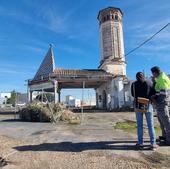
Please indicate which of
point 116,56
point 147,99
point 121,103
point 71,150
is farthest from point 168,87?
point 116,56

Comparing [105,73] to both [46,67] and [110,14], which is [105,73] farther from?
[110,14]

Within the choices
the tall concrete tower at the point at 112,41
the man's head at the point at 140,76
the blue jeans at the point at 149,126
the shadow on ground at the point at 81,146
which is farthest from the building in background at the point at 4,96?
the man's head at the point at 140,76

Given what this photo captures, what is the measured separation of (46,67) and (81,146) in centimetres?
2775

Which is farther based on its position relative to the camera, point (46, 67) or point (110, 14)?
point (110, 14)

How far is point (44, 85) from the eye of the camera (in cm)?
3219

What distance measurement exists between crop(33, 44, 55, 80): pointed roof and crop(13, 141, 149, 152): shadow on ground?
25659 mm

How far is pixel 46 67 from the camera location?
110ft

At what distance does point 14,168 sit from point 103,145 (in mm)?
2426

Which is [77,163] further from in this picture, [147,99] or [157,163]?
[147,99]

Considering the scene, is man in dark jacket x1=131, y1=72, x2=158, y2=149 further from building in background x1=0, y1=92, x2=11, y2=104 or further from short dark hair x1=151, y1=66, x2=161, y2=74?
building in background x1=0, y1=92, x2=11, y2=104

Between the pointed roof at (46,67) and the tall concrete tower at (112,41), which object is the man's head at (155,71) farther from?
the tall concrete tower at (112,41)

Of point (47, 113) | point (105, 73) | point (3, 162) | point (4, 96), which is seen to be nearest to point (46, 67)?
point (105, 73)

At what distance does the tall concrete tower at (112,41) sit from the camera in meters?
37.3

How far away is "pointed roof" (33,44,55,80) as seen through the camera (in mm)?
32469
